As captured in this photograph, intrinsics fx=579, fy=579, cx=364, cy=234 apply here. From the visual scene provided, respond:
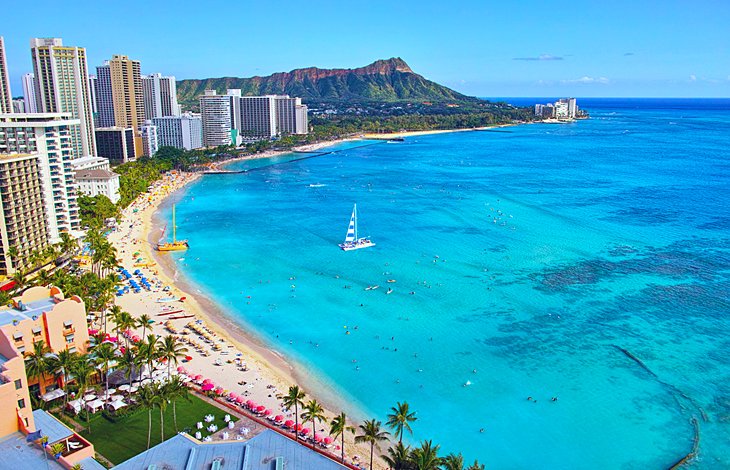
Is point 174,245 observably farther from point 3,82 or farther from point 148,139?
point 148,139

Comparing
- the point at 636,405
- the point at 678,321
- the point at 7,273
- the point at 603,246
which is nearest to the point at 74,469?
the point at 636,405

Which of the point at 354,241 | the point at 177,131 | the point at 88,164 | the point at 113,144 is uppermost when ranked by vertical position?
the point at 177,131

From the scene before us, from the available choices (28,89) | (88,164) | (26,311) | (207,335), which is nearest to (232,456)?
(26,311)

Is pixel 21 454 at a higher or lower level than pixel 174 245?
higher

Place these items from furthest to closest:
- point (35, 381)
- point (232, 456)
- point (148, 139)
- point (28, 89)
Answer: point (28, 89) → point (148, 139) → point (35, 381) → point (232, 456)

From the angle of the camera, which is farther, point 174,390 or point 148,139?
point 148,139

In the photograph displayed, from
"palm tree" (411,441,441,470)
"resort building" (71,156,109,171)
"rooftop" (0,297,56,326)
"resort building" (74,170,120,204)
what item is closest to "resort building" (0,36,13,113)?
"resort building" (71,156,109,171)

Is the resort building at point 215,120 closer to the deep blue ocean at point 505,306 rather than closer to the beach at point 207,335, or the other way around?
the deep blue ocean at point 505,306
